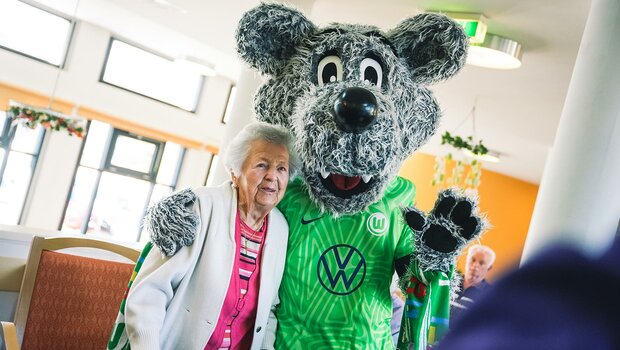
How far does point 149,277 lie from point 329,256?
1.38 ft

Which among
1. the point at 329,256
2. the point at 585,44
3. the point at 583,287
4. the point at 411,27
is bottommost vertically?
the point at 329,256

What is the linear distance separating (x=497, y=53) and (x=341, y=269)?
144 inches

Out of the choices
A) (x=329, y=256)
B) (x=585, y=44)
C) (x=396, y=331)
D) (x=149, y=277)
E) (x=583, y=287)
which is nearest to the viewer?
(x=583, y=287)

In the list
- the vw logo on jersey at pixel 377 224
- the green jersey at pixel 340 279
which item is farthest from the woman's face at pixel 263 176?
the vw logo on jersey at pixel 377 224

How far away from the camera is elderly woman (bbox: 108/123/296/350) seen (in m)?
1.37

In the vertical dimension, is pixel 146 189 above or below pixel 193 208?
below

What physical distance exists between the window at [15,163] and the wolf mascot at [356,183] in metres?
7.90

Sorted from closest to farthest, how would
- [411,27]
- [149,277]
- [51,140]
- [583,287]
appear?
[583,287] < [149,277] < [411,27] < [51,140]

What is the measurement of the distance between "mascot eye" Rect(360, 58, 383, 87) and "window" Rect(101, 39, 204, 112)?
8.31 m

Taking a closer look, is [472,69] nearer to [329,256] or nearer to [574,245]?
[329,256]

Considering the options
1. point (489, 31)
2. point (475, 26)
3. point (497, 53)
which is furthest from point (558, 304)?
point (489, 31)

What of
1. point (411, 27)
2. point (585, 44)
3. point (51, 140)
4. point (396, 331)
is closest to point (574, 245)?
point (411, 27)

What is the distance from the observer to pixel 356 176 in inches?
55.9

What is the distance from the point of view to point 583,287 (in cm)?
28
